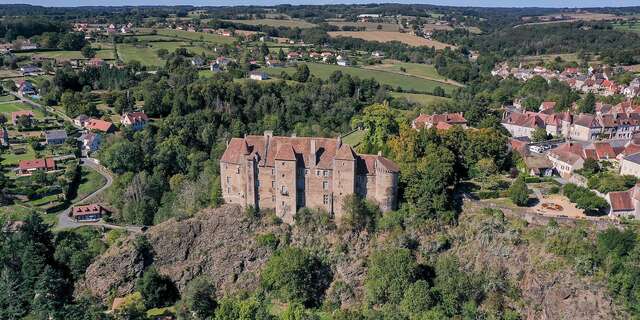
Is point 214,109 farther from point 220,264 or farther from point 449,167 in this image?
point 449,167

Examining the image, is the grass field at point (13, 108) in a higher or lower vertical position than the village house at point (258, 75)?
lower

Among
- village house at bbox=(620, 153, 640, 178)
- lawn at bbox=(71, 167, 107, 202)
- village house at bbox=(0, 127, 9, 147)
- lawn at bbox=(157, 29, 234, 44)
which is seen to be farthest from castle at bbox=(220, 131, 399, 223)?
lawn at bbox=(157, 29, 234, 44)

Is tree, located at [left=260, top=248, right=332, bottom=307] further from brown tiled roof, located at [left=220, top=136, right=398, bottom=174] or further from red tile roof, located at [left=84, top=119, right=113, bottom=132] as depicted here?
red tile roof, located at [left=84, top=119, right=113, bottom=132]

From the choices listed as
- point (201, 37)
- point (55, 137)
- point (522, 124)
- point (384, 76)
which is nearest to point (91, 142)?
point (55, 137)

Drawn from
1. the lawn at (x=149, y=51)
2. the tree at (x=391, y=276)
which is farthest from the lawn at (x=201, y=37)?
the tree at (x=391, y=276)

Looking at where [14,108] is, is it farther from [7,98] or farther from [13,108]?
[7,98]

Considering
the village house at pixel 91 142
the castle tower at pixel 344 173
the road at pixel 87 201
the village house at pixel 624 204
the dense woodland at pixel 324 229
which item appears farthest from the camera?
the village house at pixel 91 142

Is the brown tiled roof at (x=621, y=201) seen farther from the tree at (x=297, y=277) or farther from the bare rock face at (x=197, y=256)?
the bare rock face at (x=197, y=256)
